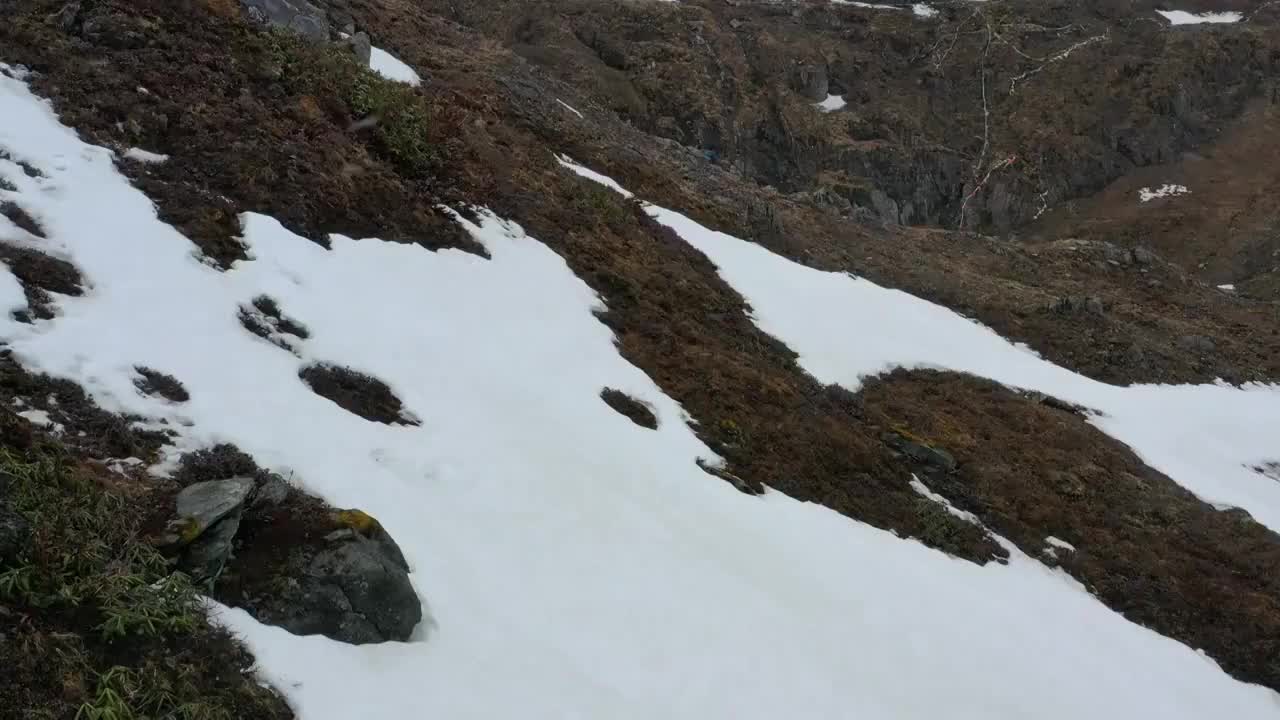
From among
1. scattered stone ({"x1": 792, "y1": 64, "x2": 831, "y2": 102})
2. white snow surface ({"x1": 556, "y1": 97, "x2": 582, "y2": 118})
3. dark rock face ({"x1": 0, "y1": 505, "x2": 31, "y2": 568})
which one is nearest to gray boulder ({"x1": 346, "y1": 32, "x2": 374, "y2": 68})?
white snow surface ({"x1": 556, "y1": 97, "x2": 582, "y2": 118})

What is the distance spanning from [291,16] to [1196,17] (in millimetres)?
101150

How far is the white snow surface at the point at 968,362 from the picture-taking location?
18250 mm

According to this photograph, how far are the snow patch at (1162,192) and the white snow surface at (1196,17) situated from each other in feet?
92.6

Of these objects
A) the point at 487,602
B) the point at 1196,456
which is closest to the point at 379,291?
the point at 487,602

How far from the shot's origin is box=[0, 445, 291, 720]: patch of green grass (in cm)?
422

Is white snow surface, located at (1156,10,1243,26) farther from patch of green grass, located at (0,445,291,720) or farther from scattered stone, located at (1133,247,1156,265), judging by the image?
patch of green grass, located at (0,445,291,720)

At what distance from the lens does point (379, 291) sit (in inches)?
435

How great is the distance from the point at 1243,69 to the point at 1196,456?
79284 millimetres

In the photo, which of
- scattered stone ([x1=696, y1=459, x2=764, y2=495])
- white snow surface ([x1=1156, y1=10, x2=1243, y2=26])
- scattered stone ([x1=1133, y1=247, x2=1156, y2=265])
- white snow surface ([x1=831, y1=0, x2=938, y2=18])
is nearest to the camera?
scattered stone ([x1=696, y1=459, x2=764, y2=495])

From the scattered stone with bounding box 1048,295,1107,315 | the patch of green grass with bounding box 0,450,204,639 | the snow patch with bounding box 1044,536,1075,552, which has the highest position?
the patch of green grass with bounding box 0,450,204,639

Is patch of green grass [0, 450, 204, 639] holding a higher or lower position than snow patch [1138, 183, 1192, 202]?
higher

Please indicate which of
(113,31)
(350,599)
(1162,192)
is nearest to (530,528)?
(350,599)

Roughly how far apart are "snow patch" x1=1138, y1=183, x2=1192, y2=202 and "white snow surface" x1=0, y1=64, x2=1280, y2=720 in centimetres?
6838

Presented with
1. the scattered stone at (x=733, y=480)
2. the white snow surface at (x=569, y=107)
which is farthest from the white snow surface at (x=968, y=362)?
the white snow surface at (x=569, y=107)
